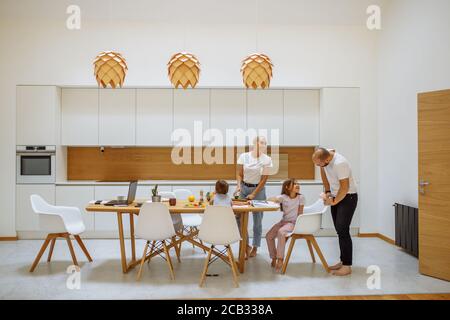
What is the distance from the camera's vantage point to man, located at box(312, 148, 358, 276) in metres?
4.23

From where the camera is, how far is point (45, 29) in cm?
627

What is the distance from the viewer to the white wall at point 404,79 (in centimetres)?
470

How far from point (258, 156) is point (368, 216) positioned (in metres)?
2.37

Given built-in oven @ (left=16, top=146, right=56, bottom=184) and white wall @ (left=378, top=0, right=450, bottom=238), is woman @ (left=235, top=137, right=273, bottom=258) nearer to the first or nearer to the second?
white wall @ (left=378, top=0, right=450, bottom=238)

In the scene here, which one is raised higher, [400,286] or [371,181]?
[371,181]

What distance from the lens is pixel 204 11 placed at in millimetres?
6180

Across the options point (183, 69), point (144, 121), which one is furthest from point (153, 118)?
point (183, 69)

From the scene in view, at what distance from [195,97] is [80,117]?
187 centimetres

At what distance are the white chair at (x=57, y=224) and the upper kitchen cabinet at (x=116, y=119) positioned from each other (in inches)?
70.3

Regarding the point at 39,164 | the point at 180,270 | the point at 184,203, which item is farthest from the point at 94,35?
the point at 180,270

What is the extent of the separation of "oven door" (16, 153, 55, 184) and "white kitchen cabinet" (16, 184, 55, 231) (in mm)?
92

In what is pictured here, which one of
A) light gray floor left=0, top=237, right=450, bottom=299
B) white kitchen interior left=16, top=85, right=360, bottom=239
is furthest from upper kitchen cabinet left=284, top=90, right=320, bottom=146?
light gray floor left=0, top=237, right=450, bottom=299

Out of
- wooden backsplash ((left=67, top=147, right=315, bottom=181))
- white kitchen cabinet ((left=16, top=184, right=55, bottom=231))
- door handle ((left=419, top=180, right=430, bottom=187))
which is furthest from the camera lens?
wooden backsplash ((left=67, top=147, right=315, bottom=181))
